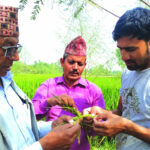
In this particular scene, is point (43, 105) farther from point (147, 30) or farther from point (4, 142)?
point (147, 30)

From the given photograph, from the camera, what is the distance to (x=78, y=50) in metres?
2.45

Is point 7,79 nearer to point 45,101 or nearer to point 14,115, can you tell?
point 14,115

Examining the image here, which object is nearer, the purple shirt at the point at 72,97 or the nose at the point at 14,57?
the nose at the point at 14,57

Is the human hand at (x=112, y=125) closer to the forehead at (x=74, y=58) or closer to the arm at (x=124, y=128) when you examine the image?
the arm at (x=124, y=128)

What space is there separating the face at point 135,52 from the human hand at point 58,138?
69cm

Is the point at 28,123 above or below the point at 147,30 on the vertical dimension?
below

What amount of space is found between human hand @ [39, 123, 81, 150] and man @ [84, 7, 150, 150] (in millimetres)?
233

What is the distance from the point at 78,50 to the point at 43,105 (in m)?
0.77

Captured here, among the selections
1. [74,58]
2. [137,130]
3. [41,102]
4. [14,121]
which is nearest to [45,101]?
[41,102]

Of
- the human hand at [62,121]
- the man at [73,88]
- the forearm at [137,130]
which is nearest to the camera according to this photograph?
the forearm at [137,130]

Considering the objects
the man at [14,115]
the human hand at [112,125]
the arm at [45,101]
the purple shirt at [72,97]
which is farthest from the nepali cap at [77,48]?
the human hand at [112,125]

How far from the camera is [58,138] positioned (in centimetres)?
136

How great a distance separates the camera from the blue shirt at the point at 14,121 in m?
1.27

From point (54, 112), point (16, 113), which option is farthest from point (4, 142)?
point (54, 112)
